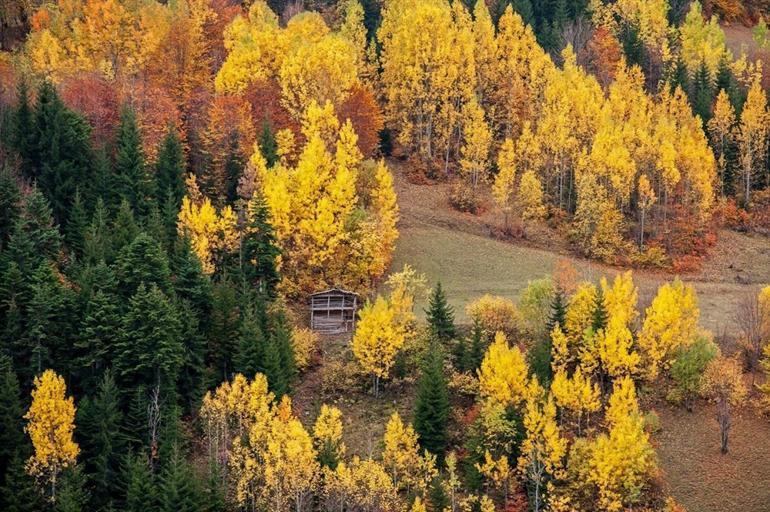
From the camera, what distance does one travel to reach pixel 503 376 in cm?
6369

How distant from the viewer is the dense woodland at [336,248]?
193 feet

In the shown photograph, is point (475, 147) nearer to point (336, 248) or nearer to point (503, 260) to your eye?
point (503, 260)

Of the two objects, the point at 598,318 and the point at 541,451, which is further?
the point at 598,318

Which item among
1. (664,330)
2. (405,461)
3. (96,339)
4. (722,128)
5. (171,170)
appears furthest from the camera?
(722,128)

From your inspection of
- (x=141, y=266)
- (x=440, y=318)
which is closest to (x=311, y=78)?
(x=440, y=318)

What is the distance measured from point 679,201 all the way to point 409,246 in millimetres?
25947

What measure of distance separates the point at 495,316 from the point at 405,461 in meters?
14.1

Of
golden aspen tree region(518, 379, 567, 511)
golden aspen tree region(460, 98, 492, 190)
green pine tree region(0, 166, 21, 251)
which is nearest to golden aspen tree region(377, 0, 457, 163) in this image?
golden aspen tree region(460, 98, 492, 190)

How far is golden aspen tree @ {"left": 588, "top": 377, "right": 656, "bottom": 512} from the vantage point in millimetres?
59094

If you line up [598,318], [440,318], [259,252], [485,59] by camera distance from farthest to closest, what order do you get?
[485,59] → [259,252] → [440,318] → [598,318]

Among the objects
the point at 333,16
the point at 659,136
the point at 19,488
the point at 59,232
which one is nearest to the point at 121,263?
the point at 59,232

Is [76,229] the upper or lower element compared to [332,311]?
upper

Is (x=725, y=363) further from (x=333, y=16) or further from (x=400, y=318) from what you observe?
(x=333, y=16)

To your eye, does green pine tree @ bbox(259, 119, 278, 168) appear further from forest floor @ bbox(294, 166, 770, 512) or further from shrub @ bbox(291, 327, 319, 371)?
shrub @ bbox(291, 327, 319, 371)
